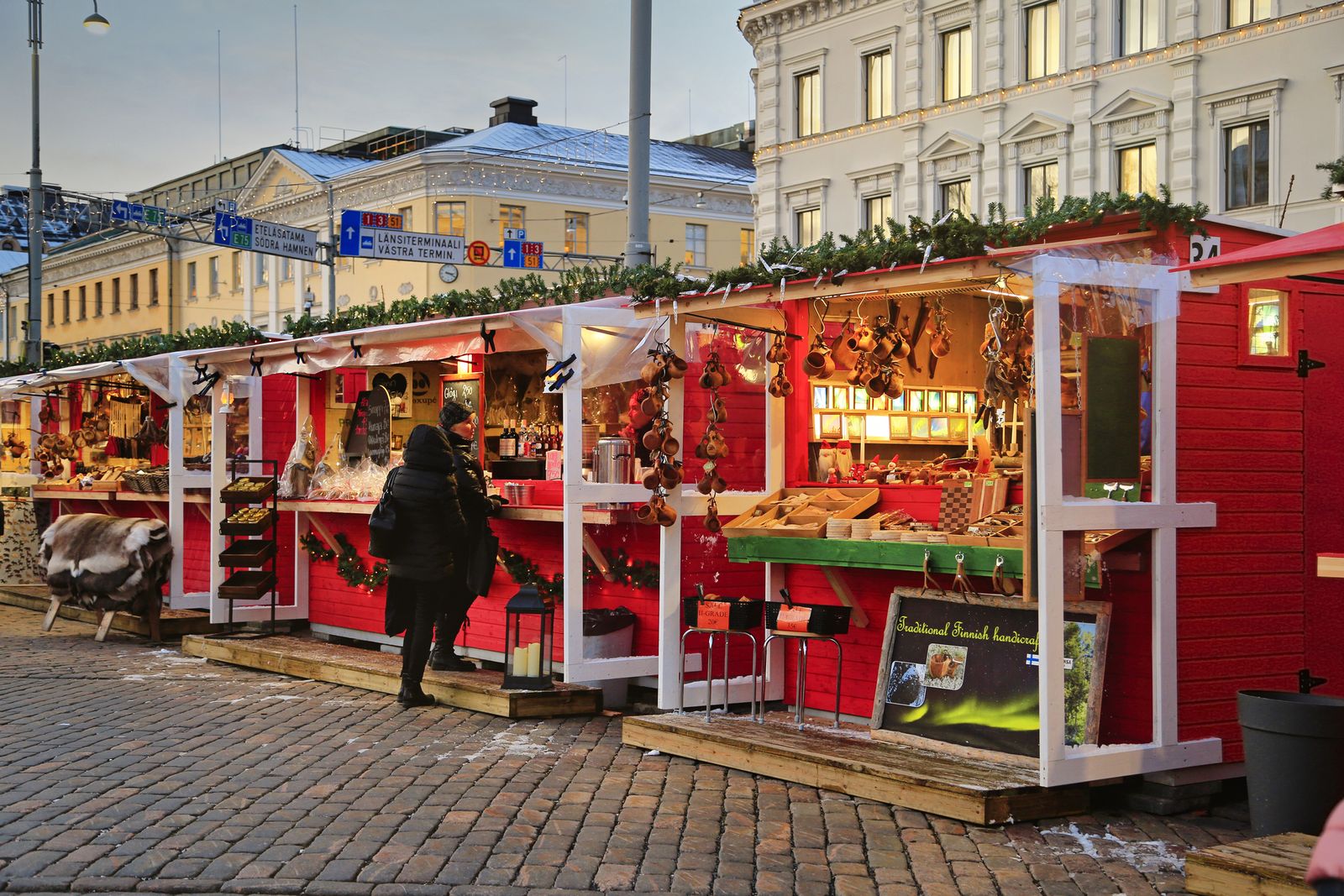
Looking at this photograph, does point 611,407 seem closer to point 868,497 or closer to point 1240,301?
point 868,497

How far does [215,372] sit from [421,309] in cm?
320

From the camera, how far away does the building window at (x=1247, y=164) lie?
28125mm

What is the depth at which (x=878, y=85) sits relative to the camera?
123 feet

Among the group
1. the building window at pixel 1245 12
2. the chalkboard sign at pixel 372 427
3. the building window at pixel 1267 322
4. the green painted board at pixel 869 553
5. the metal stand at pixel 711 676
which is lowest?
the metal stand at pixel 711 676

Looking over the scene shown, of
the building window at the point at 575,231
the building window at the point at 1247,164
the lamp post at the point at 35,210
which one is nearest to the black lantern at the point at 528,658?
the lamp post at the point at 35,210

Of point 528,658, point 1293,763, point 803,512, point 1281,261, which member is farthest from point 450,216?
point 1293,763

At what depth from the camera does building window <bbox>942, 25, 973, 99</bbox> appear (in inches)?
1391

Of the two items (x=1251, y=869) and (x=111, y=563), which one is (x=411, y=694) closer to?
(x=111, y=563)

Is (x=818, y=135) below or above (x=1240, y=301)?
above

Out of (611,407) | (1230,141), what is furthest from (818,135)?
(611,407)

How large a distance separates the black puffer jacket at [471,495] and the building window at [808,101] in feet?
99.1

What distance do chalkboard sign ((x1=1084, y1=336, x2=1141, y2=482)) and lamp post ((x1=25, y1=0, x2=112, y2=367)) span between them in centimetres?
1812

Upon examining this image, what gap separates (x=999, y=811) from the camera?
6.40m

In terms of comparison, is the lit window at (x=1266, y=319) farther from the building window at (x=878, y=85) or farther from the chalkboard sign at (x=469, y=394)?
the building window at (x=878, y=85)
